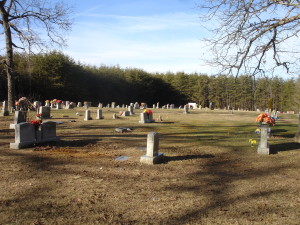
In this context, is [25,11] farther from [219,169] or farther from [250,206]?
[250,206]

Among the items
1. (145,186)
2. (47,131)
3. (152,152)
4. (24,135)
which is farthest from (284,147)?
(24,135)

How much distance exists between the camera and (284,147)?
9.43 meters

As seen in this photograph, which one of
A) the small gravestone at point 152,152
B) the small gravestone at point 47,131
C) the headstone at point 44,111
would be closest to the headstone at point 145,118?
the headstone at point 44,111

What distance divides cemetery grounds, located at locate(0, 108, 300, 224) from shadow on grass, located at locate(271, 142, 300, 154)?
164 mm

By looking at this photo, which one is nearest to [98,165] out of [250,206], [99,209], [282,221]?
[99,209]

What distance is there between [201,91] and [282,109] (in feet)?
49.6

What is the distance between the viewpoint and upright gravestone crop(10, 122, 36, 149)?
8234 mm

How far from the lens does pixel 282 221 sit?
385cm

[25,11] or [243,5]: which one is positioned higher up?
[25,11]

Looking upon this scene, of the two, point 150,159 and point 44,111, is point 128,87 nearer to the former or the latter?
point 44,111

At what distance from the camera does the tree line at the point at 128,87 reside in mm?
36469

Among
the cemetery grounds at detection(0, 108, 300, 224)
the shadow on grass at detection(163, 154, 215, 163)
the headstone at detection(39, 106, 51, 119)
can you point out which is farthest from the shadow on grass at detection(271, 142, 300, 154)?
the headstone at detection(39, 106, 51, 119)

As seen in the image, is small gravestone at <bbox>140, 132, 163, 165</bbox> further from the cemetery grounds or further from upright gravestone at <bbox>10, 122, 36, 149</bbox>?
upright gravestone at <bbox>10, 122, 36, 149</bbox>

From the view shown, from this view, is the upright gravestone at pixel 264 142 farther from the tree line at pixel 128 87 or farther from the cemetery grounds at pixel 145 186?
the tree line at pixel 128 87
